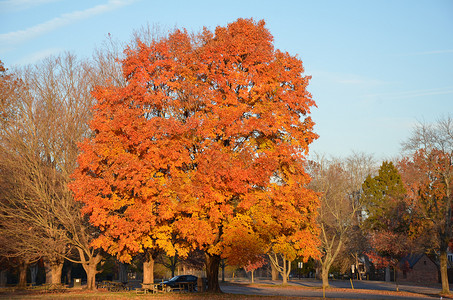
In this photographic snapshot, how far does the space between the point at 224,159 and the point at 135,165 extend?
4536mm

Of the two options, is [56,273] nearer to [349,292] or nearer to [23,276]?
[23,276]

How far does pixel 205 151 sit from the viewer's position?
24531mm

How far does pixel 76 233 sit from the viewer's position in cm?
3297

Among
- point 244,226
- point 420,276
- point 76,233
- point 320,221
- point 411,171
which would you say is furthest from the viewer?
point 420,276

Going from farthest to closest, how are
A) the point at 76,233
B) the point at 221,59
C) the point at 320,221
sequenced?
the point at 320,221 < the point at 76,233 < the point at 221,59

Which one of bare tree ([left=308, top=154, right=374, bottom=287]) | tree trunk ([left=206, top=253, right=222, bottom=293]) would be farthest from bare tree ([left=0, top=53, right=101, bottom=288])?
bare tree ([left=308, top=154, right=374, bottom=287])

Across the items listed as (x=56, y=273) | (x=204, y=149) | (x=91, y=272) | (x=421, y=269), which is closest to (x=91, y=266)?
(x=91, y=272)

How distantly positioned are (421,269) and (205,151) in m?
52.4

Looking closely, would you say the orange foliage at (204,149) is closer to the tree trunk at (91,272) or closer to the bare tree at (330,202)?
the tree trunk at (91,272)

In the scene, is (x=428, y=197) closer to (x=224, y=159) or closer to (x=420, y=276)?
(x=224, y=159)

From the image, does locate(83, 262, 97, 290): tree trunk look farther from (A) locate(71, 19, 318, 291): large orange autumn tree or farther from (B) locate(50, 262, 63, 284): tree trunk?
(A) locate(71, 19, 318, 291): large orange autumn tree

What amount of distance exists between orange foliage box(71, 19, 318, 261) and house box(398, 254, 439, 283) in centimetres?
4349

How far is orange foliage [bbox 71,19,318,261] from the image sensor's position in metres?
24.2

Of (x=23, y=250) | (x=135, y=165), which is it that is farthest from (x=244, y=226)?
(x=23, y=250)
